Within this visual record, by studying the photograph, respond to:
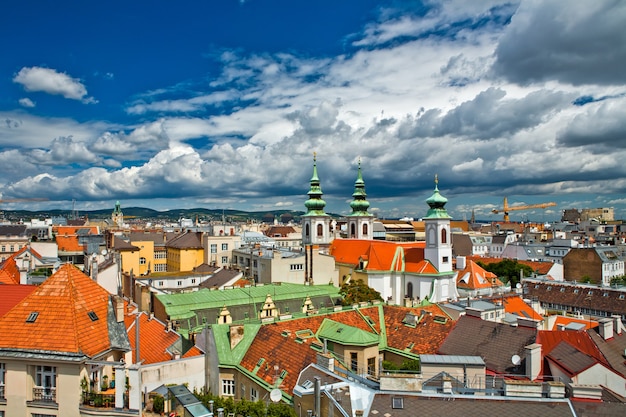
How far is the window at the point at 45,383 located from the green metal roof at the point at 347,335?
57.7ft

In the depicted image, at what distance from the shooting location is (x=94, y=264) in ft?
154

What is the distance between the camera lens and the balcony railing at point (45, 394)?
17.0 metres

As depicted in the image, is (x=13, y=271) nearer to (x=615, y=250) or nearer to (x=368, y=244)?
(x=368, y=244)

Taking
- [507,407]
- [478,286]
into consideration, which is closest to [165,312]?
[507,407]

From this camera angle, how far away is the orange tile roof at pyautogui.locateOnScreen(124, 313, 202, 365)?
3048cm

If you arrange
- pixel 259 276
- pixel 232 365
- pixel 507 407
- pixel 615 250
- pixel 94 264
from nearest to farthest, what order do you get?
pixel 507 407 < pixel 232 365 < pixel 94 264 < pixel 259 276 < pixel 615 250

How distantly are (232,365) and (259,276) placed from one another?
1474 inches

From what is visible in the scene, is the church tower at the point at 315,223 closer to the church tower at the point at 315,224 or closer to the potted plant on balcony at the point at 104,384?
the church tower at the point at 315,224

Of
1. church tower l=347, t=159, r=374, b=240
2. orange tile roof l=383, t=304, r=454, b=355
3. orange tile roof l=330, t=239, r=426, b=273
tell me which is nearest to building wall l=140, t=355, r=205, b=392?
orange tile roof l=383, t=304, r=454, b=355

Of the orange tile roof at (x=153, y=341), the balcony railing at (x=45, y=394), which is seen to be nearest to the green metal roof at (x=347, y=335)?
the orange tile roof at (x=153, y=341)

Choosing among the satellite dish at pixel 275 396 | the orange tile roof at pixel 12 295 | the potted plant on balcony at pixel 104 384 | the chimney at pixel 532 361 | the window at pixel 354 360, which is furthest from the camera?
the window at pixel 354 360

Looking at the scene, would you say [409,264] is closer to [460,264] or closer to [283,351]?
[460,264]

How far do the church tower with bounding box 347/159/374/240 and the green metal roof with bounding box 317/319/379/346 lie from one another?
56.0 metres

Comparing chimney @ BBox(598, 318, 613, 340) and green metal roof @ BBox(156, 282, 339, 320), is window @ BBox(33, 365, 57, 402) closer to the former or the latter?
A: green metal roof @ BBox(156, 282, 339, 320)
